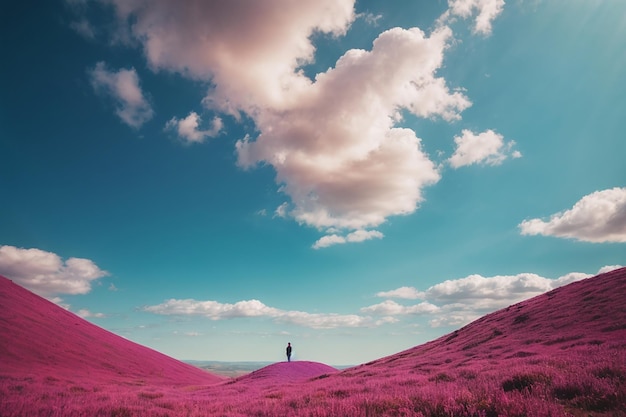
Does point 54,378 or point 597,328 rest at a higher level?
point 597,328

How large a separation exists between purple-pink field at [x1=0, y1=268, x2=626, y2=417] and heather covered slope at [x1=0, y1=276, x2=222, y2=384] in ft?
0.75

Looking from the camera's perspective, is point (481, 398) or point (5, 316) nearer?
point (481, 398)

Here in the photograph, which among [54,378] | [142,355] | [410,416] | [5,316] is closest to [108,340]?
[142,355]

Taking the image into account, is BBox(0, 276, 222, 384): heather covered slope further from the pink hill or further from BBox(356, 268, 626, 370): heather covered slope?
BBox(356, 268, 626, 370): heather covered slope

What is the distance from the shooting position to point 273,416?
7.90 meters

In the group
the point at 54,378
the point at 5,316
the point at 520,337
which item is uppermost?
the point at 5,316

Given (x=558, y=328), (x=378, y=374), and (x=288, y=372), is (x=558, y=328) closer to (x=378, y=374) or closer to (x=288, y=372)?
A: (x=378, y=374)

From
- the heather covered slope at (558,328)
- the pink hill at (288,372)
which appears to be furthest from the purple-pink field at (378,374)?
the pink hill at (288,372)

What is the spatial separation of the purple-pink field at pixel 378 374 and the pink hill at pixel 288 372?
0.79 feet

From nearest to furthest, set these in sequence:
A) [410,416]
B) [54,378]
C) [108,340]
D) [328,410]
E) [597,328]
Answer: [410,416]
[328,410]
[597,328]
[54,378]
[108,340]

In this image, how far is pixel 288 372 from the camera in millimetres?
35375

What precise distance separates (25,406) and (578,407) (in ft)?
45.4

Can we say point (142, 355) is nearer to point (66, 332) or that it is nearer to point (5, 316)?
point (66, 332)

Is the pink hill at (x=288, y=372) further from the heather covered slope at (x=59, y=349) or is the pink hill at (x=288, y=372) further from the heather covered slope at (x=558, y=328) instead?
the heather covered slope at (x=59, y=349)
